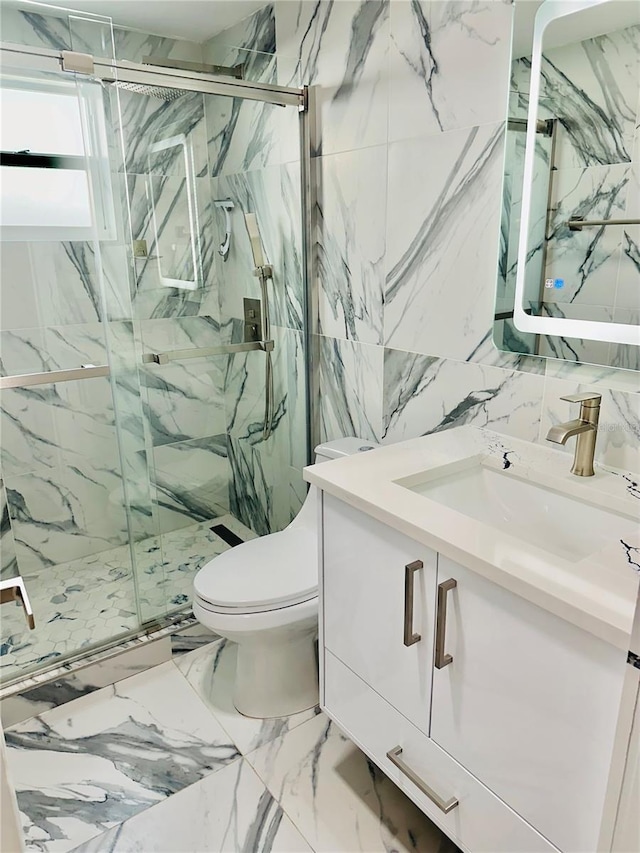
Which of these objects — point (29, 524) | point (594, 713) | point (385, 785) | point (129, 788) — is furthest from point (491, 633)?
point (29, 524)

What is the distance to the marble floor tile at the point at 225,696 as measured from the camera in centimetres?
181

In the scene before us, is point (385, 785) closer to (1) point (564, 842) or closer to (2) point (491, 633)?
(1) point (564, 842)

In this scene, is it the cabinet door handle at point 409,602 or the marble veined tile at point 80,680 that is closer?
the cabinet door handle at point 409,602

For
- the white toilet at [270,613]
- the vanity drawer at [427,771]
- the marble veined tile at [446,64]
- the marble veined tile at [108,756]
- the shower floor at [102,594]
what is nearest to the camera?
the vanity drawer at [427,771]

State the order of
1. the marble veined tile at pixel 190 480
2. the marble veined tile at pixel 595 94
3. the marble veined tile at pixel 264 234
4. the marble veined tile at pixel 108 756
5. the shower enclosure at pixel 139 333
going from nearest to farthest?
the marble veined tile at pixel 595 94, the marble veined tile at pixel 108 756, the shower enclosure at pixel 139 333, the marble veined tile at pixel 264 234, the marble veined tile at pixel 190 480

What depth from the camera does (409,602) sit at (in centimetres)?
121

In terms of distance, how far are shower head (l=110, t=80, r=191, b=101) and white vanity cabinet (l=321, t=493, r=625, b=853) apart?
1.41 metres

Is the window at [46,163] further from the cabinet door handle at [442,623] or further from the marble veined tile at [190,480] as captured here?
the cabinet door handle at [442,623]

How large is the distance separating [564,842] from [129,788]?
1160mm

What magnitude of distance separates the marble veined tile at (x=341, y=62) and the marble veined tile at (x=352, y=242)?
71 mm

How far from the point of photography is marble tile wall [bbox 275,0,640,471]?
58.9 inches

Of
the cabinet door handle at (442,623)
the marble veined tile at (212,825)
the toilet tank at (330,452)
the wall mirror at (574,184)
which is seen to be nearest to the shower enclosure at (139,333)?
the toilet tank at (330,452)

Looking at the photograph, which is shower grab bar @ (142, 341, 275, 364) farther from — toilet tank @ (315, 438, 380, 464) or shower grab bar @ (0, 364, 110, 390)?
toilet tank @ (315, 438, 380, 464)

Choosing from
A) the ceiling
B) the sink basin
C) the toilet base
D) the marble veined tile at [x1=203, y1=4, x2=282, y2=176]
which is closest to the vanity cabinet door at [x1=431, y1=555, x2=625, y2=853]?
the sink basin
